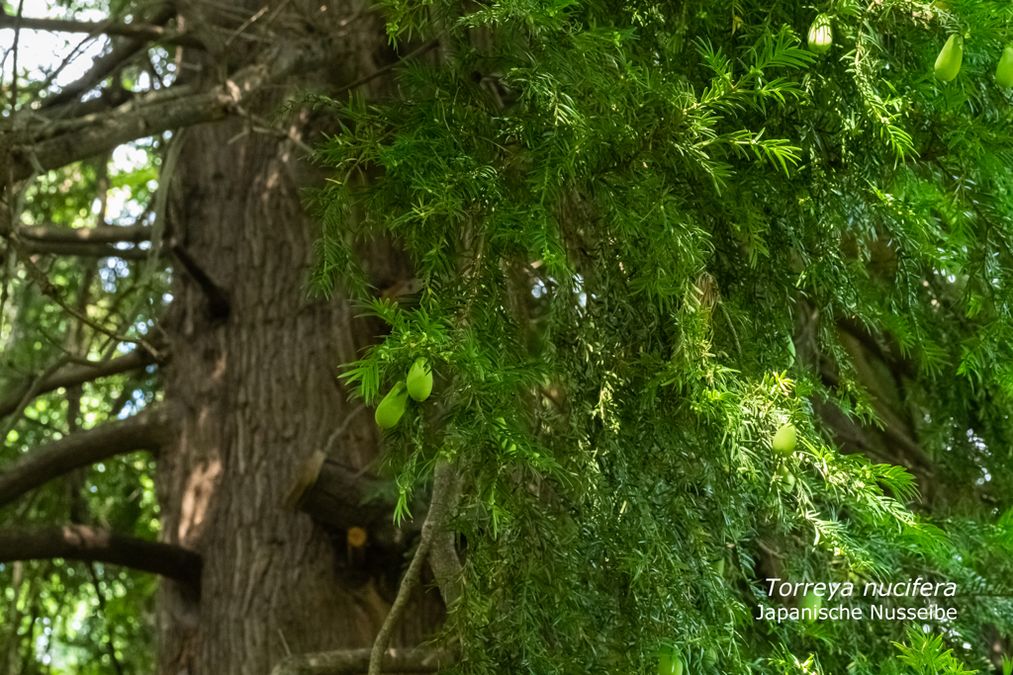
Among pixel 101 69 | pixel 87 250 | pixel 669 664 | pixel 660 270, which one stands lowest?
pixel 669 664

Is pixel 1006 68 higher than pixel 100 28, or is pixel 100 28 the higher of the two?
pixel 100 28

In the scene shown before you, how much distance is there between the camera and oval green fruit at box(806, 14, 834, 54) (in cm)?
184

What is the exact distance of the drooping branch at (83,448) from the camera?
3.81 meters

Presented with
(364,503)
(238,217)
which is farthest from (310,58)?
(364,503)

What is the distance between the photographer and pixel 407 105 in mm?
2090

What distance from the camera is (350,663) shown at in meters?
2.55

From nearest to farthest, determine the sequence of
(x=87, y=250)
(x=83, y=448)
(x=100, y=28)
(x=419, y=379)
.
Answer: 1. (x=419, y=379)
2. (x=100, y=28)
3. (x=83, y=448)
4. (x=87, y=250)

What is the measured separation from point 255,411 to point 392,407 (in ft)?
8.20

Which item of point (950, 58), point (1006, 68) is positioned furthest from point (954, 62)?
point (1006, 68)

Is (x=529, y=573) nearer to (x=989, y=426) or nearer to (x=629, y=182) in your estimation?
(x=629, y=182)

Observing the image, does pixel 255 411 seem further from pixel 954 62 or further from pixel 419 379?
pixel 954 62

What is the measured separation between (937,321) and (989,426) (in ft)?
1.80

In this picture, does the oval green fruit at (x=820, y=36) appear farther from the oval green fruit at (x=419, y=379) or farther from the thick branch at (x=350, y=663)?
the thick branch at (x=350, y=663)

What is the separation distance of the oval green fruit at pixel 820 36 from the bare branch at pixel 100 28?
7.28ft
